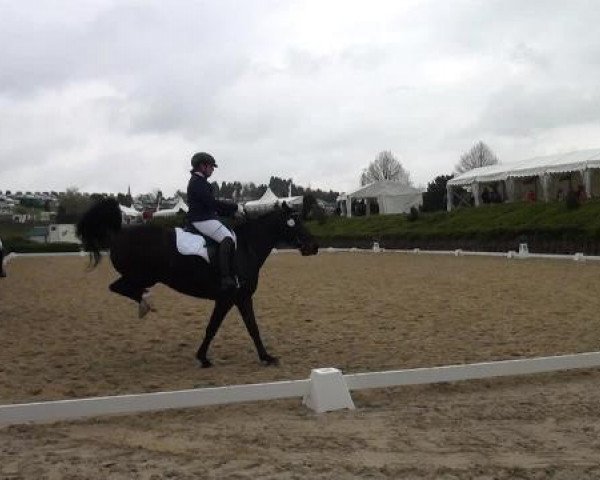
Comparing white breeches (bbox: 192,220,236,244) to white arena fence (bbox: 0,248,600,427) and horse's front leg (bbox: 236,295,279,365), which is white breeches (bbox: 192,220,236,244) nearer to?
horse's front leg (bbox: 236,295,279,365)

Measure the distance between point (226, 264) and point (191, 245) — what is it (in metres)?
0.41

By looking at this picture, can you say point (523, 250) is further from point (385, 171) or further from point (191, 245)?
point (385, 171)

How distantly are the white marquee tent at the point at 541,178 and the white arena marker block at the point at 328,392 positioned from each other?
2761cm

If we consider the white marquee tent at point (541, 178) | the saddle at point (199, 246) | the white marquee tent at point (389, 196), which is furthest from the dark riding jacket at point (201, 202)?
the white marquee tent at point (389, 196)

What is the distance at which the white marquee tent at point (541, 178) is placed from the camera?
31.5 metres

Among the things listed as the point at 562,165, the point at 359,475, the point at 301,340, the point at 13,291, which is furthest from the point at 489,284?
the point at 562,165

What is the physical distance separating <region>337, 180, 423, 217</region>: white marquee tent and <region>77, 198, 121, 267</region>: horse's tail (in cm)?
4229

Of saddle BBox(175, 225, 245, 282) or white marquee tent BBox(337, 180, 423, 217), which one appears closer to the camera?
saddle BBox(175, 225, 245, 282)

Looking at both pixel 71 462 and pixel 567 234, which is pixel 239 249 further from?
pixel 567 234

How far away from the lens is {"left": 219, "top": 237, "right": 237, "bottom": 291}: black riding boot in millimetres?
6934

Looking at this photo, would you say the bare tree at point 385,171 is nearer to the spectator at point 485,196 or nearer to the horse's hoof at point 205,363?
the spectator at point 485,196

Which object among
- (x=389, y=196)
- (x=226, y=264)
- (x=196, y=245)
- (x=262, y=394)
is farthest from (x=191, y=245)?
(x=389, y=196)

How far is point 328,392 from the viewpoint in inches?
219

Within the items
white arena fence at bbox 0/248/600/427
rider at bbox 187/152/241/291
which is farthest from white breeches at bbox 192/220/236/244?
white arena fence at bbox 0/248/600/427
